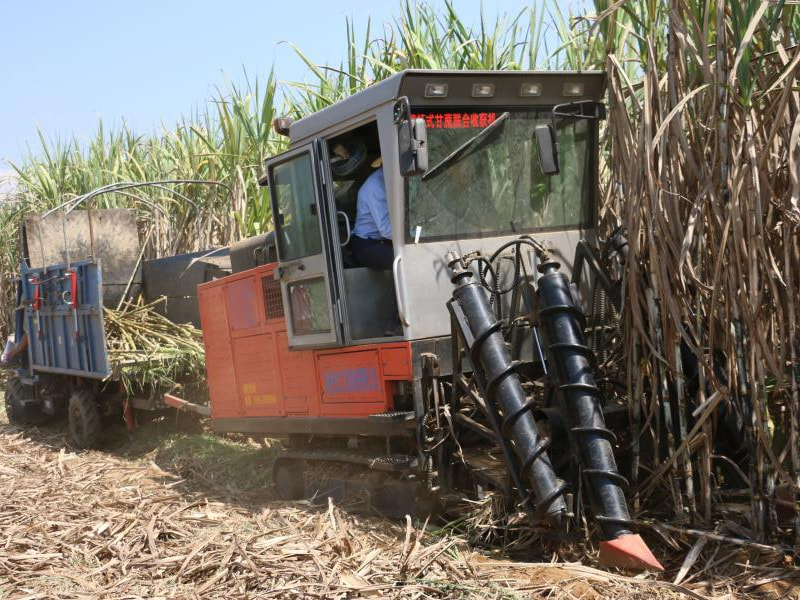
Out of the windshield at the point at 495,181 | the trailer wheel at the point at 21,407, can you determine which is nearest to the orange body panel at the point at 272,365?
the windshield at the point at 495,181

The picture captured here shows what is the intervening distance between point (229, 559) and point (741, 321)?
2.67 m

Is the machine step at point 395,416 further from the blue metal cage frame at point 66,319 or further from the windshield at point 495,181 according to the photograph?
the blue metal cage frame at point 66,319

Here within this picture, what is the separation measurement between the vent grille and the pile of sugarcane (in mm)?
2482

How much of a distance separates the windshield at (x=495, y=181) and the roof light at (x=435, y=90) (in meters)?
0.10

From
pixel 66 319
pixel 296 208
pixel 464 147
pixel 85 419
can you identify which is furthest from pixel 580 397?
pixel 66 319

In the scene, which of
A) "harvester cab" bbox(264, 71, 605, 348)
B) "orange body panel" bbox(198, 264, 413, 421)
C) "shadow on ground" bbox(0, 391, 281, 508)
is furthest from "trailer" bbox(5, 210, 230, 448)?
"harvester cab" bbox(264, 71, 605, 348)

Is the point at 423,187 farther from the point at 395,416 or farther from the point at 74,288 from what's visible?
the point at 74,288

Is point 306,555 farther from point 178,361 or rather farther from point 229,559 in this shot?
point 178,361

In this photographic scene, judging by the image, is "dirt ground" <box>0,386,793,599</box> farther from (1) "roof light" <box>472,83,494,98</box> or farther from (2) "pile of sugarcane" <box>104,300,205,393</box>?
(1) "roof light" <box>472,83,494,98</box>

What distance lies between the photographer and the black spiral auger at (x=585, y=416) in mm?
4359

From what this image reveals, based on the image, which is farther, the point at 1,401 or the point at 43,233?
the point at 1,401

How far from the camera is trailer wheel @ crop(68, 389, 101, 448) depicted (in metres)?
9.39

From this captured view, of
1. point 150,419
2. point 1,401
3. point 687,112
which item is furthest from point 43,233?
point 687,112

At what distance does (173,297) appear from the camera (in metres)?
9.90
